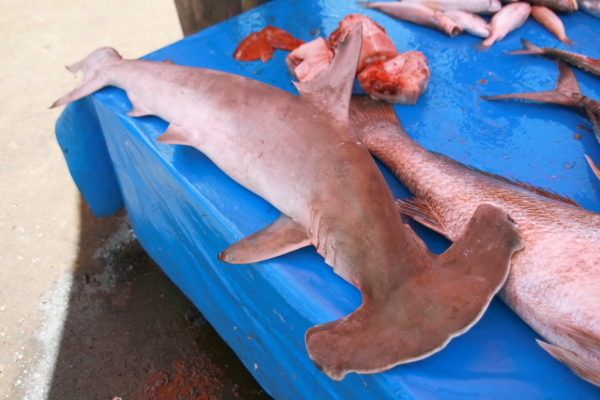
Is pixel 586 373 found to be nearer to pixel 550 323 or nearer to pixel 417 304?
pixel 550 323

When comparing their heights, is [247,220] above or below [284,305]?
above

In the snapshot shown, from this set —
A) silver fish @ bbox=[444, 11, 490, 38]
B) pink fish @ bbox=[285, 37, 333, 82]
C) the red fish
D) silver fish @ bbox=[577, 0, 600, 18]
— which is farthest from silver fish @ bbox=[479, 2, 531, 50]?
the red fish

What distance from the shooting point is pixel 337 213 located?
139 cm

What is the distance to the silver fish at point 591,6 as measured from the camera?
287 cm

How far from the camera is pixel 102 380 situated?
8.24ft

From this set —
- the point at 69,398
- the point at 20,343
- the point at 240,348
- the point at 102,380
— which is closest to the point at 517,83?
the point at 240,348

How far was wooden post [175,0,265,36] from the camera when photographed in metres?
3.79

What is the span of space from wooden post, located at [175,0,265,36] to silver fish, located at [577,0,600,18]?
2598mm

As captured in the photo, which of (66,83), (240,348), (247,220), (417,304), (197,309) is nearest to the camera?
(417,304)

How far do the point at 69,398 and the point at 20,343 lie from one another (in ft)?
1.83

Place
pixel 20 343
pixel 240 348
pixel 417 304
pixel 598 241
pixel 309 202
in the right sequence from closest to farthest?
pixel 417 304 < pixel 598 241 < pixel 309 202 < pixel 240 348 < pixel 20 343

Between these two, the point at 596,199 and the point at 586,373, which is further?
the point at 596,199

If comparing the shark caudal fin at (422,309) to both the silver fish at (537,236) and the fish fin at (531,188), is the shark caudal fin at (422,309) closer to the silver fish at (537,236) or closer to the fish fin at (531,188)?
the silver fish at (537,236)

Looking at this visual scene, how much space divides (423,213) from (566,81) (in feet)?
4.67
